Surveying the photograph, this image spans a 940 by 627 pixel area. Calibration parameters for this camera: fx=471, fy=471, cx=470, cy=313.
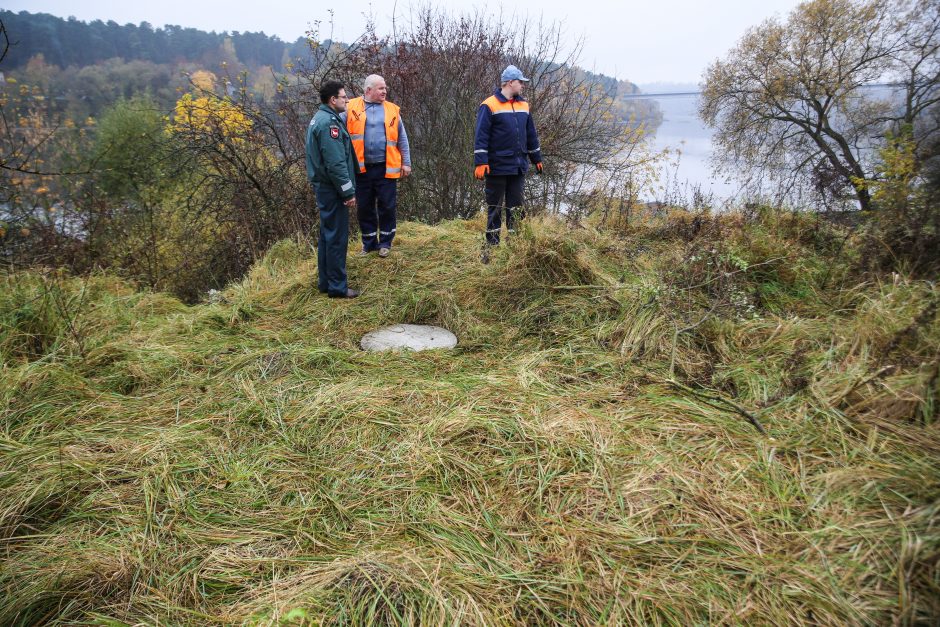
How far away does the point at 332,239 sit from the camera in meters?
4.41

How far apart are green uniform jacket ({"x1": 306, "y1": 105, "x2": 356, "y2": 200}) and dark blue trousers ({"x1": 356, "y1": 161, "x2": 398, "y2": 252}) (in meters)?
0.72

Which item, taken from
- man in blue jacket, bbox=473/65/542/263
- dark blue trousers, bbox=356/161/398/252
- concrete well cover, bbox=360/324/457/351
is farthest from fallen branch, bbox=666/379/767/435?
dark blue trousers, bbox=356/161/398/252

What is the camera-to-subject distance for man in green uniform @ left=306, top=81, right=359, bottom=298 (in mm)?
4168

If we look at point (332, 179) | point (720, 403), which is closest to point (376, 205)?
point (332, 179)

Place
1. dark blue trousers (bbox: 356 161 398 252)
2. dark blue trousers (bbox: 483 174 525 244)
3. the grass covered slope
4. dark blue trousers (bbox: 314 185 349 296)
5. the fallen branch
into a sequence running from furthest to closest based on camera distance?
dark blue trousers (bbox: 483 174 525 244) → dark blue trousers (bbox: 356 161 398 252) → dark blue trousers (bbox: 314 185 349 296) → the fallen branch → the grass covered slope

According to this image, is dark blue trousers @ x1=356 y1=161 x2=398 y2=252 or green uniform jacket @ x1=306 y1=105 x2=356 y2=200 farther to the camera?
dark blue trousers @ x1=356 y1=161 x2=398 y2=252

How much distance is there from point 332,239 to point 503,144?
2.05 m

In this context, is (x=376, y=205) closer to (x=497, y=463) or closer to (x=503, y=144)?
(x=503, y=144)

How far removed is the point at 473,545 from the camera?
1888 millimetres

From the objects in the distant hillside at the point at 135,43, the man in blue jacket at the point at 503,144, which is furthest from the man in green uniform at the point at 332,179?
the distant hillside at the point at 135,43

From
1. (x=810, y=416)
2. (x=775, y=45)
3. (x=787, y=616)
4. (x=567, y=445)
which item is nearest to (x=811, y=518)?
(x=787, y=616)

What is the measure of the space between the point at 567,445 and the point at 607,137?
36.1 ft

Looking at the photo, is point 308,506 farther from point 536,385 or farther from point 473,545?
point 536,385

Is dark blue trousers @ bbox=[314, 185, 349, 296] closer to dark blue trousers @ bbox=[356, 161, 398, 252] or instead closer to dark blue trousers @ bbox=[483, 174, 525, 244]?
dark blue trousers @ bbox=[356, 161, 398, 252]
